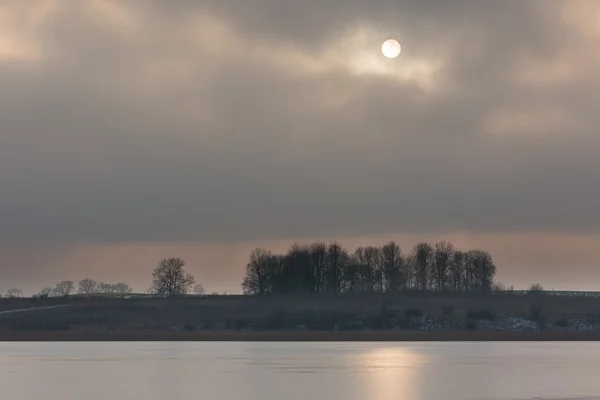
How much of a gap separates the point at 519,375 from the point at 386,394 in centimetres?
1064

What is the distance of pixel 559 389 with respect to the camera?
39406 mm

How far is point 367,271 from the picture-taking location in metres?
150

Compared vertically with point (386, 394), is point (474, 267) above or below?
above

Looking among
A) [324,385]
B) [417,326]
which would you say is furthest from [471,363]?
[417,326]

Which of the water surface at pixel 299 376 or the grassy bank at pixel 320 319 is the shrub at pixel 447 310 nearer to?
the grassy bank at pixel 320 319

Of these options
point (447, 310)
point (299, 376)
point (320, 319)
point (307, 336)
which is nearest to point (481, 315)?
point (447, 310)

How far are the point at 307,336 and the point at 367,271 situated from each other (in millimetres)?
47730

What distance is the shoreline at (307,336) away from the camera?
9950 centimetres

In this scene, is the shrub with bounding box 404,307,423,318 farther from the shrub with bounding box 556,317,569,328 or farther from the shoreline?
the shrub with bounding box 556,317,569,328

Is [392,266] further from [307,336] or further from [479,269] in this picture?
[307,336]

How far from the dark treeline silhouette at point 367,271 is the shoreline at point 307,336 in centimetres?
3497

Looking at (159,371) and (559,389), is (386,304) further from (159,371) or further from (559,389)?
(559,389)

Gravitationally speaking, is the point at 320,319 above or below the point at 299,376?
above

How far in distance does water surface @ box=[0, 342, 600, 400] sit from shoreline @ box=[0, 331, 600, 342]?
3185 centimetres
